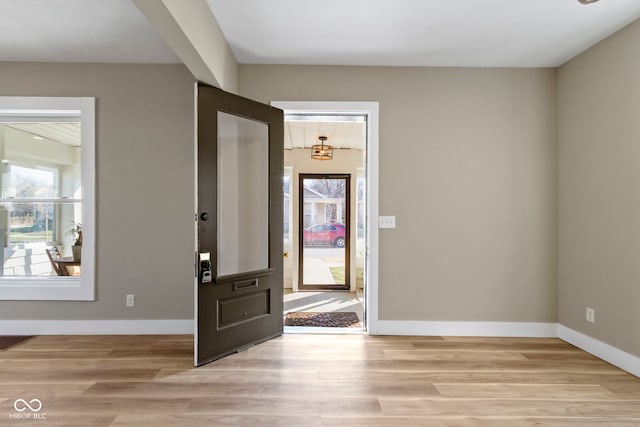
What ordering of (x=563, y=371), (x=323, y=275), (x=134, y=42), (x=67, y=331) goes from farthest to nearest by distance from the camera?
(x=323, y=275) → (x=67, y=331) → (x=134, y=42) → (x=563, y=371)

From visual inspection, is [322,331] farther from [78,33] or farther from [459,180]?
[78,33]

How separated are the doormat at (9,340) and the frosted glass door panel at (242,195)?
208cm

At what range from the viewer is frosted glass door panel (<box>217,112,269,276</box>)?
293 cm

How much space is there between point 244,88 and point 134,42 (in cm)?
99

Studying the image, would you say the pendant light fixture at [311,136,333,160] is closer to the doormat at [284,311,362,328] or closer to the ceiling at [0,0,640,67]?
the ceiling at [0,0,640,67]

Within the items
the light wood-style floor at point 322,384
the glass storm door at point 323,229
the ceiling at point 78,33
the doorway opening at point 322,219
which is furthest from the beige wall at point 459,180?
the glass storm door at point 323,229

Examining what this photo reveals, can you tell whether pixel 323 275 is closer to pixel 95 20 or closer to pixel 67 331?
pixel 67 331

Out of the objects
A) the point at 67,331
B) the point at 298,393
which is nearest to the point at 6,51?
the point at 67,331

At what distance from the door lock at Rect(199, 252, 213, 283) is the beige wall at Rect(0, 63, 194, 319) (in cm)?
82

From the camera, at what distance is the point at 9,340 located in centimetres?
320

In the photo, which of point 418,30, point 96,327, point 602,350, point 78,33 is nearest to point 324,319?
point 96,327

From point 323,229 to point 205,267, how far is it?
371 centimetres

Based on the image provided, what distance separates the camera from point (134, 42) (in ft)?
9.77

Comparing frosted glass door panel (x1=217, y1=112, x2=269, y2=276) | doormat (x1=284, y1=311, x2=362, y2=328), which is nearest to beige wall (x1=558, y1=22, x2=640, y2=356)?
doormat (x1=284, y1=311, x2=362, y2=328)
